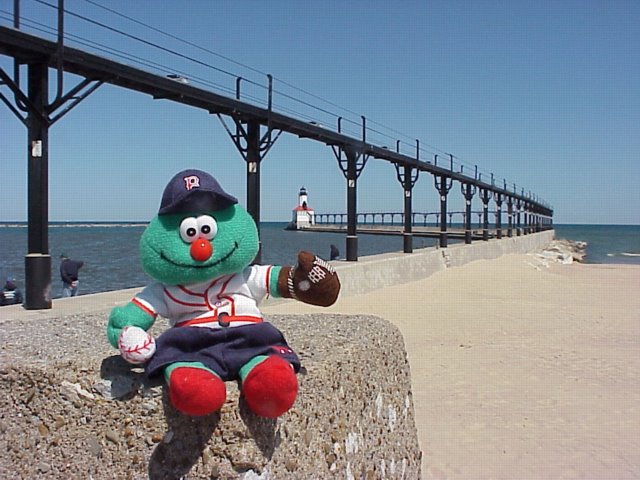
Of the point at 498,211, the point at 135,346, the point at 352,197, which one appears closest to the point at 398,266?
the point at 352,197

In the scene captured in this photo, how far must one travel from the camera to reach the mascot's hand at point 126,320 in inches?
110

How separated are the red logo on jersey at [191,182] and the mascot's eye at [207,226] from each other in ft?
0.42

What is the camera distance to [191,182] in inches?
111

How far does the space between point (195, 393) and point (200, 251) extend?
0.62 metres

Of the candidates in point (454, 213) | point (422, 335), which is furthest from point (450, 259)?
point (454, 213)

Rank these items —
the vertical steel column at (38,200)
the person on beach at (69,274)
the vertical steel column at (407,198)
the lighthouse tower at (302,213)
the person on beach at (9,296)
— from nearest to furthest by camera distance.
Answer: the vertical steel column at (38,200) → the person on beach at (9,296) → the person on beach at (69,274) → the vertical steel column at (407,198) → the lighthouse tower at (302,213)

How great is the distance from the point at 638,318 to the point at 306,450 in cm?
1208

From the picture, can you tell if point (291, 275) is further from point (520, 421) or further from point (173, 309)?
point (520, 421)

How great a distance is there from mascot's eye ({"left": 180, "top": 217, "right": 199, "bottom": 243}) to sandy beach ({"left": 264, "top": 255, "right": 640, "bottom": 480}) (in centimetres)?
303

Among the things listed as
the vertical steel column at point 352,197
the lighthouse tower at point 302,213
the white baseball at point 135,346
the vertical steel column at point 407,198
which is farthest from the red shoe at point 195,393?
the lighthouse tower at point 302,213

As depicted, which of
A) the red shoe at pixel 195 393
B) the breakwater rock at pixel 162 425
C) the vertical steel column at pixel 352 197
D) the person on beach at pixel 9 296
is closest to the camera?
the red shoe at pixel 195 393

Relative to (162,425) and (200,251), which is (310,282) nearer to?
(200,251)

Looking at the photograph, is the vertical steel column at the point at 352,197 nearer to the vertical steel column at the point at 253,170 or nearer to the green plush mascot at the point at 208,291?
the vertical steel column at the point at 253,170

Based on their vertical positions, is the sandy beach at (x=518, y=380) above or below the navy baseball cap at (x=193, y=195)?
below
